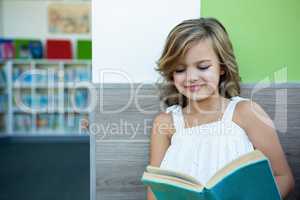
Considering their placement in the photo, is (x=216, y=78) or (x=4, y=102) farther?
(x=4, y=102)

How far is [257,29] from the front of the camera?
1342 millimetres

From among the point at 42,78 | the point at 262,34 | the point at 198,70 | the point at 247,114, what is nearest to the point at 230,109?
the point at 247,114

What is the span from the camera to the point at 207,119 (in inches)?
49.7

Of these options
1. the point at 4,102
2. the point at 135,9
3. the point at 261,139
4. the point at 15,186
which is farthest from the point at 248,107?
the point at 4,102

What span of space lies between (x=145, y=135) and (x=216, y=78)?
0.36m

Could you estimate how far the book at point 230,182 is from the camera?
32.3 inches

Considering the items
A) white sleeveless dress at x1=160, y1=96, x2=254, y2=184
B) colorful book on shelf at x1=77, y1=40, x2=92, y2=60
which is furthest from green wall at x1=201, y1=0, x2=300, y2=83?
colorful book on shelf at x1=77, y1=40, x2=92, y2=60

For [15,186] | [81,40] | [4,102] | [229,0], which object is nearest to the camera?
[229,0]

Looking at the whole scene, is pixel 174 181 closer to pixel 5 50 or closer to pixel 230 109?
pixel 230 109

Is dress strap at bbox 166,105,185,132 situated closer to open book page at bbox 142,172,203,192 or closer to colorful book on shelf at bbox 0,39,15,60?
open book page at bbox 142,172,203,192

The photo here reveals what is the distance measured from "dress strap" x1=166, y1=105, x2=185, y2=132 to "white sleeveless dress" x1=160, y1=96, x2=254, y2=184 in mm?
15

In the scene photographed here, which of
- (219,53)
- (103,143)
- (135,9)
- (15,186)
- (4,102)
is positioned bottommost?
(15,186)

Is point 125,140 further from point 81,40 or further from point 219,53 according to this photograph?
point 81,40

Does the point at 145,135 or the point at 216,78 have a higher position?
the point at 216,78
